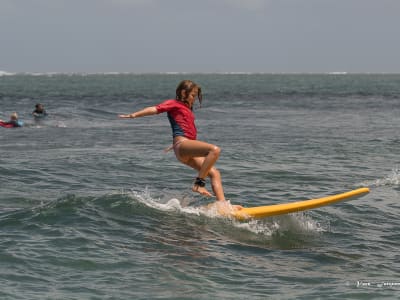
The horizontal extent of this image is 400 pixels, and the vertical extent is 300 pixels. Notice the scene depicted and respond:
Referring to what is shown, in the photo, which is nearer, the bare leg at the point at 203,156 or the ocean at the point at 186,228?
the ocean at the point at 186,228

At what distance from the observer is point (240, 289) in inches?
313

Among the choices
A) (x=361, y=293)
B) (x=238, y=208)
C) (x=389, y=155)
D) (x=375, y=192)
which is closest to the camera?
(x=361, y=293)

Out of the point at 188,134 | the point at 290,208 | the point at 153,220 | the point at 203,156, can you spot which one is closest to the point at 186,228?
the point at 153,220

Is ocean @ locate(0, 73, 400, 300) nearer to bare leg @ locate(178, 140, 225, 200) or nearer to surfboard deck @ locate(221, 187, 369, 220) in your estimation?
surfboard deck @ locate(221, 187, 369, 220)

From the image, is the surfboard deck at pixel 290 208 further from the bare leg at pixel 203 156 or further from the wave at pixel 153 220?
the bare leg at pixel 203 156

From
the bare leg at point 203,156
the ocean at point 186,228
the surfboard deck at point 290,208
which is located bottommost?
the ocean at point 186,228

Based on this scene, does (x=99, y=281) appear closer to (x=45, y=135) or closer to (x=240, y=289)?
(x=240, y=289)

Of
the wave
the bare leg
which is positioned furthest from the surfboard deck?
the bare leg

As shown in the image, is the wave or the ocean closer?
the ocean

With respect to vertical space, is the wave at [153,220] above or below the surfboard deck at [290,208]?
below

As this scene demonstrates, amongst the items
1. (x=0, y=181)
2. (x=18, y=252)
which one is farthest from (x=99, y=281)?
(x=0, y=181)

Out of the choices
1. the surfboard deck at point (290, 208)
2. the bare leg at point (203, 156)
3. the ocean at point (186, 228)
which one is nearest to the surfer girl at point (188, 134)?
the bare leg at point (203, 156)

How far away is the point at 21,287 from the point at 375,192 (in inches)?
349

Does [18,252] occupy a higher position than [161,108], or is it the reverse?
[161,108]
